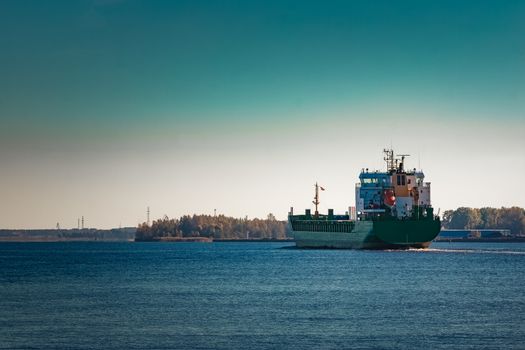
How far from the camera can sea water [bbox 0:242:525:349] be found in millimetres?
49000

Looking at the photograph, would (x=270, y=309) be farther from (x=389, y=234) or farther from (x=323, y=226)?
(x=323, y=226)

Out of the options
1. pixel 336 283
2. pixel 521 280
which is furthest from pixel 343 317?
pixel 521 280

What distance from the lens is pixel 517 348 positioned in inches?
1788

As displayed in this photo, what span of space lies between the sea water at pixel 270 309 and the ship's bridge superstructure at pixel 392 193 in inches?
1750

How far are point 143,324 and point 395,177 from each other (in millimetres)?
101145

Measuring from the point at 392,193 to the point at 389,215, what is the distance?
4.86 meters

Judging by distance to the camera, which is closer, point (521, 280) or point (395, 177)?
point (521, 280)

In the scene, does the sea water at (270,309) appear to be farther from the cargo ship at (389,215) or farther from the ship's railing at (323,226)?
the ship's railing at (323,226)

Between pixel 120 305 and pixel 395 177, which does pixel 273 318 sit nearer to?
pixel 120 305

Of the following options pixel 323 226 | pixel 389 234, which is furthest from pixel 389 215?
pixel 323 226

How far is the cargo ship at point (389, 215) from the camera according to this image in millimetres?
141250

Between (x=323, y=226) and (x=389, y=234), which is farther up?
(x=323, y=226)

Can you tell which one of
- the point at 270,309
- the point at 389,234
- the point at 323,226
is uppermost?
the point at 323,226

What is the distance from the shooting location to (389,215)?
146875 millimetres
